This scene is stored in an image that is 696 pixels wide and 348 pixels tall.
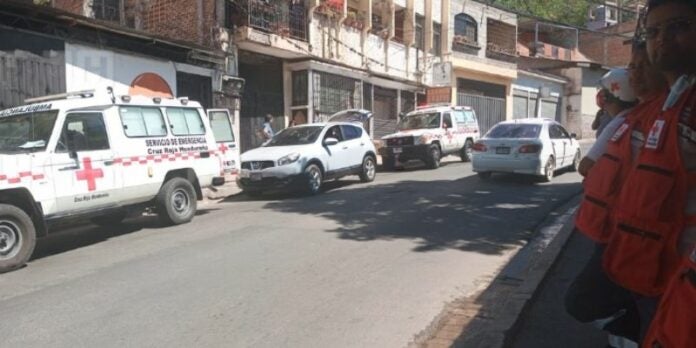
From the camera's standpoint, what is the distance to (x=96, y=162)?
8031mm

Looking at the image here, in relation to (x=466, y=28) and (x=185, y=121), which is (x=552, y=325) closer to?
(x=185, y=121)

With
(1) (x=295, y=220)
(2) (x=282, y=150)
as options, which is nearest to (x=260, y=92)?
(2) (x=282, y=150)

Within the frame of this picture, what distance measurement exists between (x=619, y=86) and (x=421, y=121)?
Answer: 15.1 meters

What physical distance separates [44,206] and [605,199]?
6.80 meters

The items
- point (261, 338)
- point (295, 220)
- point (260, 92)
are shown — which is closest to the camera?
point (261, 338)

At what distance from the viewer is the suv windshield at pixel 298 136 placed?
13.2m

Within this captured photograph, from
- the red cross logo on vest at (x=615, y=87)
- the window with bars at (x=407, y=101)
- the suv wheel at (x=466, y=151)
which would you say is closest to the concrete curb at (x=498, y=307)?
the red cross logo on vest at (x=615, y=87)

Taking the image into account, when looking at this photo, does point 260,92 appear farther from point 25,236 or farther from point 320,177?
point 25,236

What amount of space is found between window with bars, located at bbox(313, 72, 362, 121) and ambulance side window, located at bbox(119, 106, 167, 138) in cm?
1118

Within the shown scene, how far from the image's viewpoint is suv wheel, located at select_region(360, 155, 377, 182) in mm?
14408

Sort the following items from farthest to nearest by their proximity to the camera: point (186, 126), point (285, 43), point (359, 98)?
1. point (359, 98)
2. point (285, 43)
3. point (186, 126)

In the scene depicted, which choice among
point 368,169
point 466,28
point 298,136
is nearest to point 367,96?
point 368,169

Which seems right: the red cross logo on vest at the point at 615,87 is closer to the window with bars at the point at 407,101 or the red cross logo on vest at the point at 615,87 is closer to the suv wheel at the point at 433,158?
the suv wheel at the point at 433,158

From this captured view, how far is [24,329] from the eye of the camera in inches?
181
